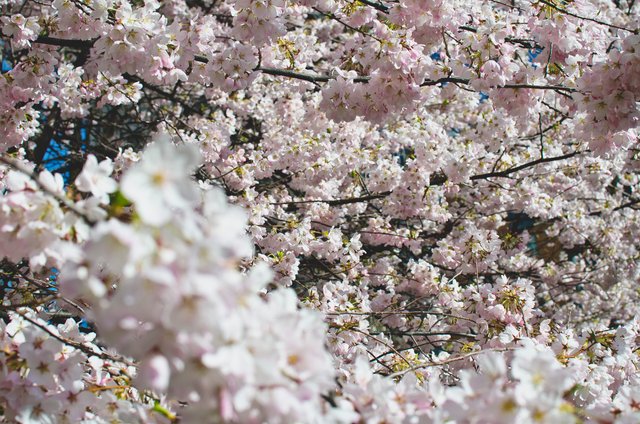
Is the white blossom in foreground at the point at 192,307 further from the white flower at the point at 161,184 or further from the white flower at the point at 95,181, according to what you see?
the white flower at the point at 95,181

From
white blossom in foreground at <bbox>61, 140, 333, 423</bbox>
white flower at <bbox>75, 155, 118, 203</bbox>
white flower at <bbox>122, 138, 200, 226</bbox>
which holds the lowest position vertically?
white blossom in foreground at <bbox>61, 140, 333, 423</bbox>

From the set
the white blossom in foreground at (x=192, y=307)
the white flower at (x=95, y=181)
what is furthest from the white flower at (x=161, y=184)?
the white flower at (x=95, y=181)

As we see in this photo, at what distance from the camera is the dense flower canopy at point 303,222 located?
1132 mm

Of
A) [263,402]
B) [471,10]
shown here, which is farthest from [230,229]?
[471,10]

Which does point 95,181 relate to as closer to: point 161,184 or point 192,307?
point 161,184

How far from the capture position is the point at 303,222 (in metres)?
4.93

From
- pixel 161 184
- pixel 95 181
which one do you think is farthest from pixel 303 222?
pixel 161 184

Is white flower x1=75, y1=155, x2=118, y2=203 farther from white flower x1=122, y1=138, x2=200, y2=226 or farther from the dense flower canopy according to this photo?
white flower x1=122, y1=138, x2=200, y2=226

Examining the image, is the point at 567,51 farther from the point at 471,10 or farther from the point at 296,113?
the point at 296,113

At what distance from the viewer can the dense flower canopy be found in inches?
44.6

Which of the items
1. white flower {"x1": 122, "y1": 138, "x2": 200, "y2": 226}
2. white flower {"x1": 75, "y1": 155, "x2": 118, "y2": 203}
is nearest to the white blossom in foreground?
white flower {"x1": 122, "y1": 138, "x2": 200, "y2": 226}

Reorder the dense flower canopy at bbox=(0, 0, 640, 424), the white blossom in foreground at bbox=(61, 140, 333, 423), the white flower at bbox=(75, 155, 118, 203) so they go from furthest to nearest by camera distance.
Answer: the white flower at bbox=(75, 155, 118, 203)
the dense flower canopy at bbox=(0, 0, 640, 424)
the white blossom in foreground at bbox=(61, 140, 333, 423)

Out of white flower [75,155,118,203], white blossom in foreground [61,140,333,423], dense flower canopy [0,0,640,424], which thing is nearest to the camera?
white blossom in foreground [61,140,333,423]

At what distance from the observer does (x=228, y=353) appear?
3.61 ft
